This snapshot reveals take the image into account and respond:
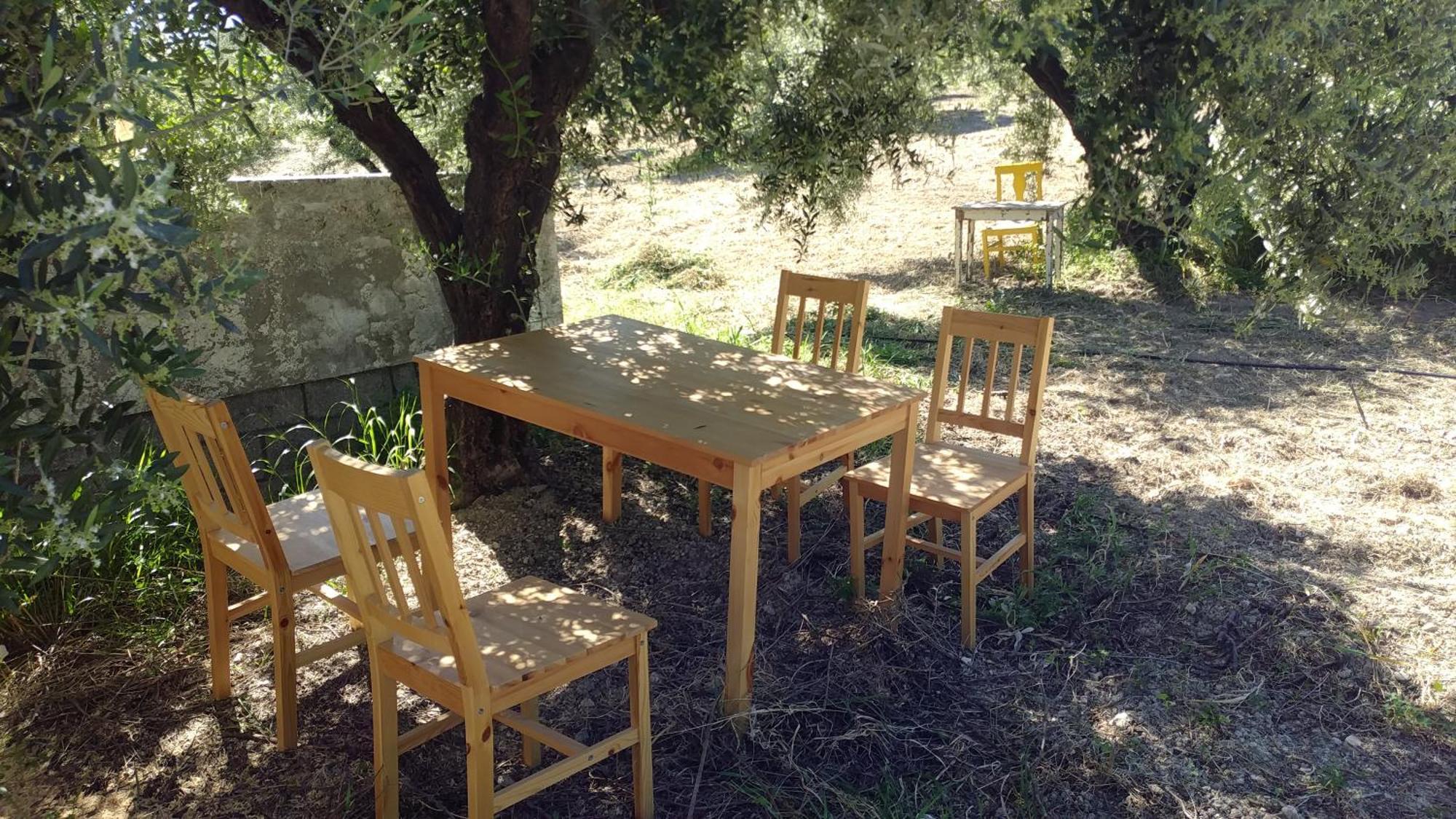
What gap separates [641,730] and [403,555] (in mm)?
690

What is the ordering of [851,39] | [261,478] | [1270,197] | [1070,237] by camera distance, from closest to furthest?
1. [1270,197]
2. [1070,237]
3. [851,39]
4. [261,478]

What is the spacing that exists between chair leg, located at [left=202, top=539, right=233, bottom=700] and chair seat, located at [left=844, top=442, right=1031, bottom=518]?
1855 millimetres

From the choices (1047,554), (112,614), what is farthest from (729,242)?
(112,614)

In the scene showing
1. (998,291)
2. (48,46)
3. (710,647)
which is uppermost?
(48,46)

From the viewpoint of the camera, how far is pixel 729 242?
969cm

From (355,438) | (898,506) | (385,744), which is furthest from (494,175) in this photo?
(385,744)

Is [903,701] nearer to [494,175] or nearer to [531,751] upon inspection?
[531,751]

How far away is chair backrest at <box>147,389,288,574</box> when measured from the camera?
8.04ft

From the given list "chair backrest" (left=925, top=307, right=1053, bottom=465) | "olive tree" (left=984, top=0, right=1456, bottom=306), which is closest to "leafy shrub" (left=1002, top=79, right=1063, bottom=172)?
"chair backrest" (left=925, top=307, right=1053, bottom=465)

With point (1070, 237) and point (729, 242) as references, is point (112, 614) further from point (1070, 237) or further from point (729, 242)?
point (729, 242)

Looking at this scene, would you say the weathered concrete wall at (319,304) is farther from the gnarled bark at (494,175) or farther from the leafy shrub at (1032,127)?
the leafy shrub at (1032,127)

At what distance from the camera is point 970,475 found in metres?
3.46

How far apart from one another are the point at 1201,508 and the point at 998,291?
3726 mm

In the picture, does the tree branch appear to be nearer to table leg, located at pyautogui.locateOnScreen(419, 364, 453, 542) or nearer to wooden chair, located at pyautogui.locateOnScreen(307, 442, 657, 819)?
table leg, located at pyautogui.locateOnScreen(419, 364, 453, 542)
